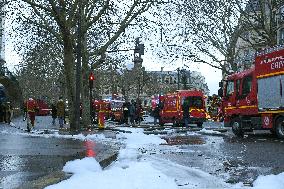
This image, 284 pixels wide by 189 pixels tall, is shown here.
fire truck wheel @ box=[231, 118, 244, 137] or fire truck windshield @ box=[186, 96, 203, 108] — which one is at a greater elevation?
fire truck windshield @ box=[186, 96, 203, 108]

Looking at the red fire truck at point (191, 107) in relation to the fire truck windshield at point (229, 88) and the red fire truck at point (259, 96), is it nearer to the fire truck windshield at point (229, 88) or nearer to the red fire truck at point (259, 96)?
the fire truck windshield at point (229, 88)

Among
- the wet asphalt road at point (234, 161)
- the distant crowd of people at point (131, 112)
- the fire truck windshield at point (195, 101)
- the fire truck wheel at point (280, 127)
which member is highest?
the fire truck windshield at point (195, 101)

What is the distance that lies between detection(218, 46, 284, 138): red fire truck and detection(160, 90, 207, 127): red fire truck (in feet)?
34.3

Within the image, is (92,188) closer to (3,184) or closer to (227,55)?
(3,184)

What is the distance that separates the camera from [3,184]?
24.2 feet

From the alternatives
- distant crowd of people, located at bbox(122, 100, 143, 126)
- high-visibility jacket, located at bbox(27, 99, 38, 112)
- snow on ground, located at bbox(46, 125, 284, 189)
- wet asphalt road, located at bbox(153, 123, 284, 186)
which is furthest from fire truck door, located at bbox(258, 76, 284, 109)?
distant crowd of people, located at bbox(122, 100, 143, 126)

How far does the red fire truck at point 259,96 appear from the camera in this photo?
2088 cm

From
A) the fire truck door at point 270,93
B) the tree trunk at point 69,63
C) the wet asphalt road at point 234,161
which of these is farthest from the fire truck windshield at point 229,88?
the wet asphalt road at point 234,161

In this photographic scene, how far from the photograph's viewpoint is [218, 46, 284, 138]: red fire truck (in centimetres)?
2088

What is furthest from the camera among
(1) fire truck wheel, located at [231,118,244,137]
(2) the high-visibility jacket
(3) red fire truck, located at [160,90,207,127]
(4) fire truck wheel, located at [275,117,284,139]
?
(3) red fire truck, located at [160,90,207,127]

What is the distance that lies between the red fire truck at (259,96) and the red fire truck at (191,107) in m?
10.5

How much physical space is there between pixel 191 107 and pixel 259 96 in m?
14.3

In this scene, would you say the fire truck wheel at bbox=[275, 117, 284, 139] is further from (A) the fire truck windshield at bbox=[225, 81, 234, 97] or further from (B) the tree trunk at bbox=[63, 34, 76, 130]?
(B) the tree trunk at bbox=[63, 34, 76, 130]

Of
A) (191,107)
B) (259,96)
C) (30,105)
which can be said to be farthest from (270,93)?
(191,107)
